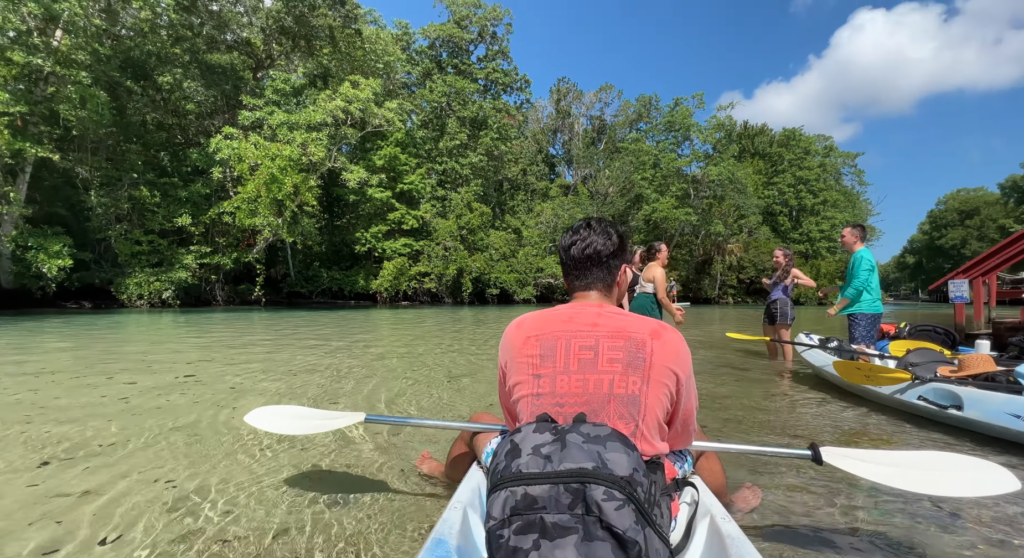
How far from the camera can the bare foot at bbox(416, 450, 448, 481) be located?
131 inches

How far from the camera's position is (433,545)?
1457 millimetres

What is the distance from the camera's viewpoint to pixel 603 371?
5.11 ft

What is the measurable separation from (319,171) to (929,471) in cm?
2244

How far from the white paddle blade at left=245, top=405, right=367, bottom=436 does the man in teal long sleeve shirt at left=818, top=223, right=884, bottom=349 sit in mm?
5149

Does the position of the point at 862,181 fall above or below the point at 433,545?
above

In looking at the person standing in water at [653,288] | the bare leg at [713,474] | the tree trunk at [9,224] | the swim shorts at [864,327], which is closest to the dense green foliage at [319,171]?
the tree trunk at [9,224]

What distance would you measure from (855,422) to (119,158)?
24.0 meters

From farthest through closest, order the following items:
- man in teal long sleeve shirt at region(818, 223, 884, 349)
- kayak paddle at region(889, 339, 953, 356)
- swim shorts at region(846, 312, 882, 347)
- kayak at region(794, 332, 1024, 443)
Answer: kayak paddle at region(889, 339, 953, 356)
swim shorts at region(846, 312, 882, 347)
man in teal long sleeve shirt at region(818, 223, 884, 349)
kayak at region(794, 332, 1024, 443)

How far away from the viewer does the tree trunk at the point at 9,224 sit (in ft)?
53.4

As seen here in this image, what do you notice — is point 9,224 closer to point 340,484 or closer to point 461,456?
point 340,484

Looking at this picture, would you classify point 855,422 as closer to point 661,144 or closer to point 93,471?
point 93,471

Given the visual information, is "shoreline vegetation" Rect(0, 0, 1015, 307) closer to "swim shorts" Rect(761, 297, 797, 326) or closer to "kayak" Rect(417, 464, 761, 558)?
"swim shorts" Rect(761, 297, 797, 326)

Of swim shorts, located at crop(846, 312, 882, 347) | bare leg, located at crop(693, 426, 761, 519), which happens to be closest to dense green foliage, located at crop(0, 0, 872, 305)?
swim shorts, located at crop(846, 312, 882, 347)

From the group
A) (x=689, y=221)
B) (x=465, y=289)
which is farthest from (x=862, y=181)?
(x=465, y=289)
